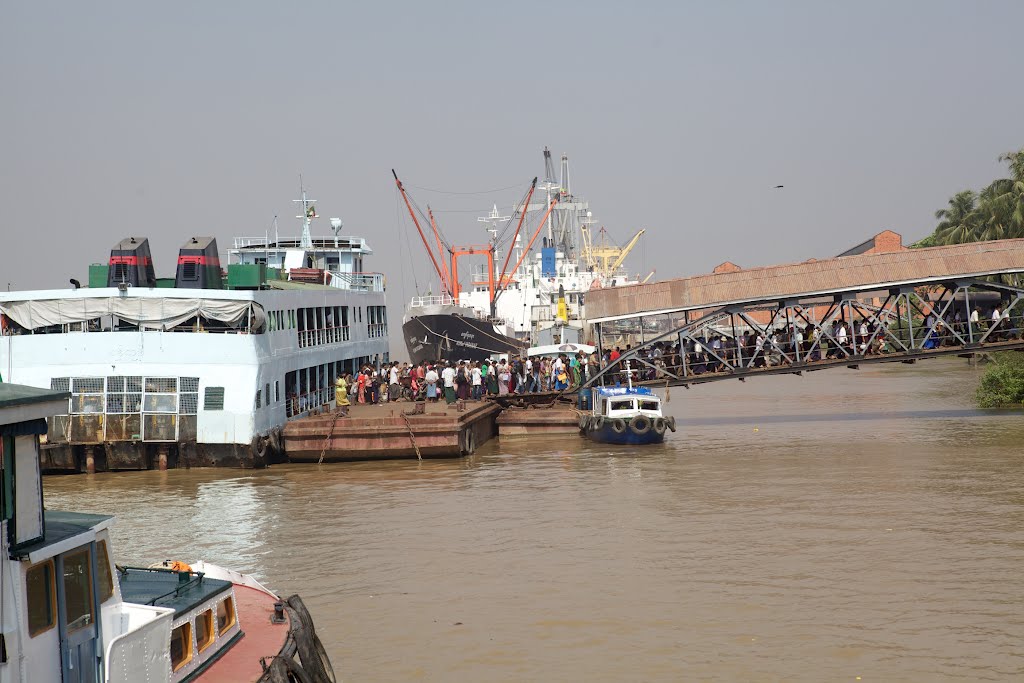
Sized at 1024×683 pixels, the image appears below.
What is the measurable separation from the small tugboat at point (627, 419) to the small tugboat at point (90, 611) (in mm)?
22653

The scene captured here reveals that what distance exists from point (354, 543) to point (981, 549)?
11.1 meters

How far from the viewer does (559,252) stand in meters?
82.9

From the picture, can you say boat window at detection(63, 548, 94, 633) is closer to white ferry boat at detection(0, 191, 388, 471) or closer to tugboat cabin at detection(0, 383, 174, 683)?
tugboat cabin at detection(0, 383, 174, 683)

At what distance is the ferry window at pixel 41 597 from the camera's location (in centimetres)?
781

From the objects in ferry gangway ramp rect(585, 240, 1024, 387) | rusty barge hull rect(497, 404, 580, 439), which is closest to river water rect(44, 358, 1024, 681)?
rusty barge hull rect(497, 404, 580, 439)

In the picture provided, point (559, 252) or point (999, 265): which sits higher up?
point (559, 252)

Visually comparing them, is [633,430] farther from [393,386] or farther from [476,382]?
[393,386]

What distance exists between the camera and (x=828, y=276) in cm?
3475

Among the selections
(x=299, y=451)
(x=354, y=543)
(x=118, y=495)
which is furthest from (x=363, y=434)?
(x=354, y=543)

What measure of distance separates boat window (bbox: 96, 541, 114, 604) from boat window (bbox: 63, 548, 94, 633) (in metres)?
0.39

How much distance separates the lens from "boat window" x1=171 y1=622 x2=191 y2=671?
9.80 m

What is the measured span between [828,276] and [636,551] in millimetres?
18774

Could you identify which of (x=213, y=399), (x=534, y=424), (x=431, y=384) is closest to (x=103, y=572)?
(x=213, y=399)

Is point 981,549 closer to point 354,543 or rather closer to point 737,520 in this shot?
point 737,520
